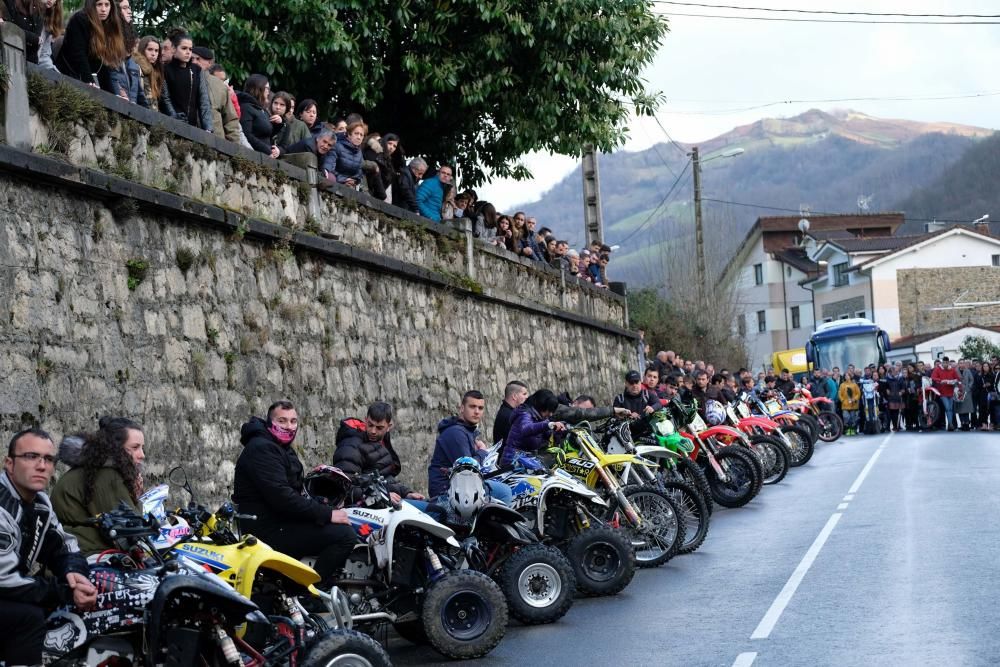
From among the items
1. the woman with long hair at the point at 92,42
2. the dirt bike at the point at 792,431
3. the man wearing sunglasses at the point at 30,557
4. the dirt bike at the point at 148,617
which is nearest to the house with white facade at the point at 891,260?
the dirt bike at the point at 792,431

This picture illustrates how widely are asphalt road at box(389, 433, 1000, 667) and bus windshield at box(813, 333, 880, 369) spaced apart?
32.0 metres

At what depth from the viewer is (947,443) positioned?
102 feet

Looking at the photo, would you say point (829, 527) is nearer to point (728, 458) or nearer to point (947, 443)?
point (728, 458)

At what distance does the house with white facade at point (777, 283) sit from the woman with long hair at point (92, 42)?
8263 cm

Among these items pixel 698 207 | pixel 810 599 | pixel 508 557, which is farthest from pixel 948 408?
pixel 508 557

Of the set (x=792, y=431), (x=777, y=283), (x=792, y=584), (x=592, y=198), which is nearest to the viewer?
(x=792, y=584)

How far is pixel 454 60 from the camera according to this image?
77.1ft

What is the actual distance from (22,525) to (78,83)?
18.1 feet

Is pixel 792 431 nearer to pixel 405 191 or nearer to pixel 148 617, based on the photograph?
pixel 405 191

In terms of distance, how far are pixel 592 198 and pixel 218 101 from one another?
20.6m

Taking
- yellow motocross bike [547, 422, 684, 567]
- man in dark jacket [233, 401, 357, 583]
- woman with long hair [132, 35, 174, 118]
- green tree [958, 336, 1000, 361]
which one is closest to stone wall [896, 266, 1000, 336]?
green tree [958, 336, 1000, 361]

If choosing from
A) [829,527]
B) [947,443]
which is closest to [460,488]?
[829,527]

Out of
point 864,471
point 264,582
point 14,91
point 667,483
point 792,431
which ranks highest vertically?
point 14,91

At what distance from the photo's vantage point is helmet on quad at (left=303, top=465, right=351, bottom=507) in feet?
30.5
